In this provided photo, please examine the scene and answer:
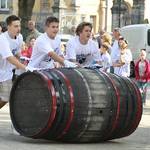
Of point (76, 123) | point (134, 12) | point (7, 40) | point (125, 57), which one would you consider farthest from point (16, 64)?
point (134, 12)

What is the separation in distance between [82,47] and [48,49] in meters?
0.82

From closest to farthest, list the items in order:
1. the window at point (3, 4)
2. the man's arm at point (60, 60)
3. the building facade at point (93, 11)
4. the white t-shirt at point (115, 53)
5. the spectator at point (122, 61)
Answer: the man's arm at point (60, 60)
the spectator at point (122, 61)
the white t-shirt at point (115, 53)
the building facade at point (93, 11)
the window at point (3, 4)

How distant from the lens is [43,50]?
494 inches

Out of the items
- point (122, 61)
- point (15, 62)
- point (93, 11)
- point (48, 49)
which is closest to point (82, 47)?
point (48, 49)

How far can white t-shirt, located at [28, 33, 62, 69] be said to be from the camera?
1255cm

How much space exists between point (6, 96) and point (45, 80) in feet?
5.46

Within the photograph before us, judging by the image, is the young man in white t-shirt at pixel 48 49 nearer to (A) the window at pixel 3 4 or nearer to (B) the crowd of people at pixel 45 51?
(B) the crowd of people at pixel 45 51

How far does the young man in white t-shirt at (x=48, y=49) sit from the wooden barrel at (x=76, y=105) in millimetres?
767

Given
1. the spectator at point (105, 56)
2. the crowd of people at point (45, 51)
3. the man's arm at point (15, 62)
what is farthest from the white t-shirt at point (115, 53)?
the man's arm at point (15, 62)

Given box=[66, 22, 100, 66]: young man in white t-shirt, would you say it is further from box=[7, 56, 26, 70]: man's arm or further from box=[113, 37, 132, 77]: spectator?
box=[113, 37, 132, 77]: spectator

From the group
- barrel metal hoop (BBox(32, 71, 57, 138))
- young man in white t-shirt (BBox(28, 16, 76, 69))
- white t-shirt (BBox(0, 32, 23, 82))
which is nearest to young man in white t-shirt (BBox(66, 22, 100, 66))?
young man in white t-shirt (BBox(28, 16, 76, 69))

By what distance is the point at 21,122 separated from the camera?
1189 cm

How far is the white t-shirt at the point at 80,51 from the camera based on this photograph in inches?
516

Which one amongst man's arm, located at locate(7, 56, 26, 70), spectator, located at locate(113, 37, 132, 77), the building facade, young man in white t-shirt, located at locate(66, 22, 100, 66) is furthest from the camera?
the building facade
